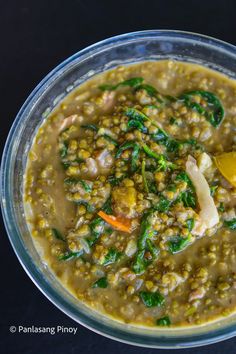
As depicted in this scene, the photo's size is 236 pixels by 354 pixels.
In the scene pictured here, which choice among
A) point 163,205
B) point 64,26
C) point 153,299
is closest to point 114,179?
point 163,205

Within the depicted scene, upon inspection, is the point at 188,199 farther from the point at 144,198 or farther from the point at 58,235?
the point at 58,235

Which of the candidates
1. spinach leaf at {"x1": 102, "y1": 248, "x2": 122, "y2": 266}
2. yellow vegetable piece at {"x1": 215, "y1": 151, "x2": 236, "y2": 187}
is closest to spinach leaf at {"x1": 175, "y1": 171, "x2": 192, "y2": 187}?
yellow vegetable piece at {"x1": 215, "y1": 151, "x2": 236, "y2": 187}

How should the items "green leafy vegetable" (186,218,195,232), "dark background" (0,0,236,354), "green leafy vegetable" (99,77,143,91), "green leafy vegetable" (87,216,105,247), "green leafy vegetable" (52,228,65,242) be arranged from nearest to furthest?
"green leafy vegetable" (186,218,195,232), "green leafy vegetable" (87,216,105,247), "green leafy vegetable" (52,228,65,242), "green leafy vegetable" (99,77,143,91), "dark background" (0,0,236,354)

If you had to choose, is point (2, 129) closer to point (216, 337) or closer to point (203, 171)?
point (203, 171)

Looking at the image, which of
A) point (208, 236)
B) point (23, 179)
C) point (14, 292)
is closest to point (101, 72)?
point (23, 179)

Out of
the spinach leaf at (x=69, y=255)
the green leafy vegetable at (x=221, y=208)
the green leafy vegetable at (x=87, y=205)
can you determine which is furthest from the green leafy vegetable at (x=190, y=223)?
the spinach leaf at (x=69, y=255)

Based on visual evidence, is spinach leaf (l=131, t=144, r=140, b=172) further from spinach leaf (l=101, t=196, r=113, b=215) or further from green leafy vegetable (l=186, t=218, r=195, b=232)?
green leafy vegetable (l=186, t=218, r=195, b=232)
